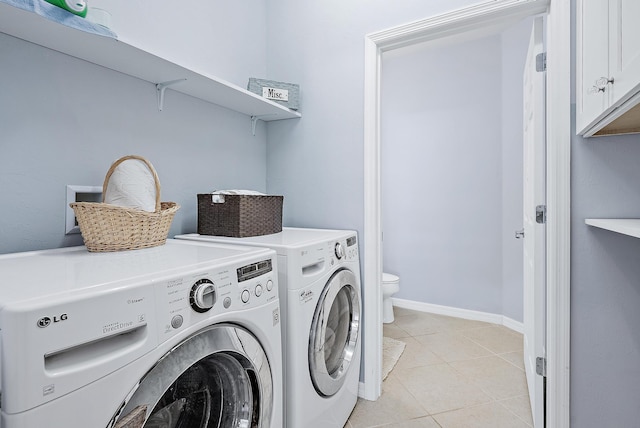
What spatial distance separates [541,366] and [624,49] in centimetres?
129

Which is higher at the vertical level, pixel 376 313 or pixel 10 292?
pixel 10 292

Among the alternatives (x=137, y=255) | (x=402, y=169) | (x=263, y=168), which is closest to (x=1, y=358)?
(x=137, y=255)

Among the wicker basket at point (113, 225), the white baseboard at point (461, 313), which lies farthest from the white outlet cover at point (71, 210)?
the white baseboard at point (461, 313)

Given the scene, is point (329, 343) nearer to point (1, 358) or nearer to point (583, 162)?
point (1, 358)

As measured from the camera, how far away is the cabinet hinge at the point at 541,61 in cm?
148

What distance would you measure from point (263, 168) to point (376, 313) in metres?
1.18

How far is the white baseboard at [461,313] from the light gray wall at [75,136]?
2.37m

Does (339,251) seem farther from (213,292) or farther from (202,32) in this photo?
(202,32)

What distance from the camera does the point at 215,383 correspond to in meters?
0.93

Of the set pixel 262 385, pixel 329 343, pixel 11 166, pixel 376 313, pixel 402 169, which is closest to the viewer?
pixel 262 385

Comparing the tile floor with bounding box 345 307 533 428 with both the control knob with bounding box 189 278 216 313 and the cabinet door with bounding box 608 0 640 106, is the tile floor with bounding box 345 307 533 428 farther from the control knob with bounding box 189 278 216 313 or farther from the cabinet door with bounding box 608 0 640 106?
the cabinet door with bounding box 608 0 640 106

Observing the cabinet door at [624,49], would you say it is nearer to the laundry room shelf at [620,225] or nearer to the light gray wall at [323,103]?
the laundry room shelf at [620,225]

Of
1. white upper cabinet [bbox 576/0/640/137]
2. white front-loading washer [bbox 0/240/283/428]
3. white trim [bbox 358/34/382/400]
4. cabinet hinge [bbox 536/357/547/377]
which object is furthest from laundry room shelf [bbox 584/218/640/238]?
white front-loading washer [bbox 0/240/283/428]

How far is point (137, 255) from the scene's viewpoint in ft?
3.42
